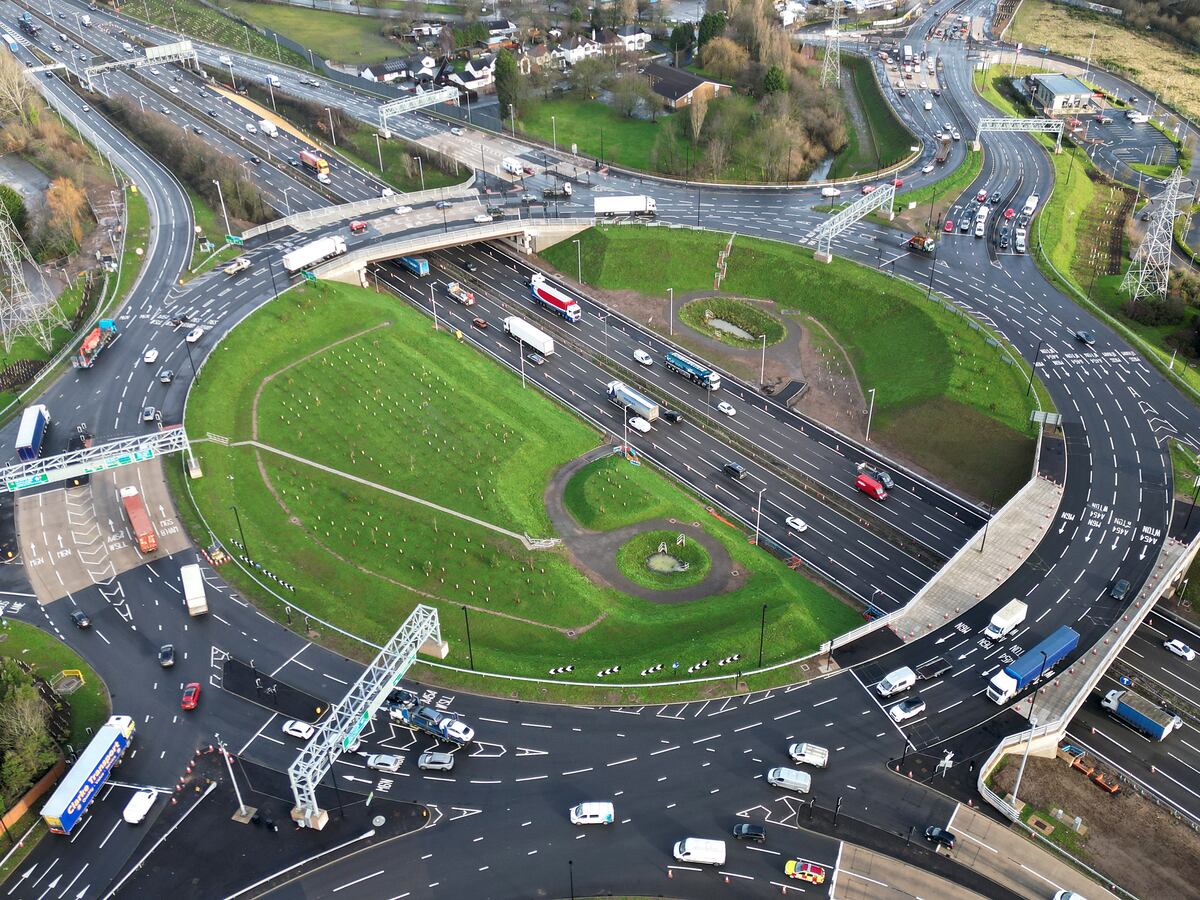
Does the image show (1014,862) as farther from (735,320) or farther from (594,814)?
(735,320)

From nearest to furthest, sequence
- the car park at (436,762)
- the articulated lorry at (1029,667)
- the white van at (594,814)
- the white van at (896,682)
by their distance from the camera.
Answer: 1. the white van at (594,814)
2. the car park at (436,762)
3. the articulated lorry at (1029,667)
4. the white van at (896,682)

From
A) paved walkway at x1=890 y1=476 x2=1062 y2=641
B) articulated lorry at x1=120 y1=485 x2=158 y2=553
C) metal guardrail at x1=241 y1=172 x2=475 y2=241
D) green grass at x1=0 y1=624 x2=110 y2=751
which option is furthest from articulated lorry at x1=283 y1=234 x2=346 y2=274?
paved walkway at x1=890 y1=476 x2=1062 y2=641

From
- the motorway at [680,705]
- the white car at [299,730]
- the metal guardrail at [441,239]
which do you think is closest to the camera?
the motorway at [680,705]

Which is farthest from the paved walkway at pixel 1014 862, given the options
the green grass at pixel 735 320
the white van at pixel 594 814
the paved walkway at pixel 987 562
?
the green grass at pixel 735 320

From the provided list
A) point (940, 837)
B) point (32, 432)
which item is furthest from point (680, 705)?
point (32, 432)

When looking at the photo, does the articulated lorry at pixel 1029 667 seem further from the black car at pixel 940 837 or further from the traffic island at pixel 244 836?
the traffic island at pixel 244 836

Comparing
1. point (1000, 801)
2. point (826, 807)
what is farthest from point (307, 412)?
point (1000, 801)
